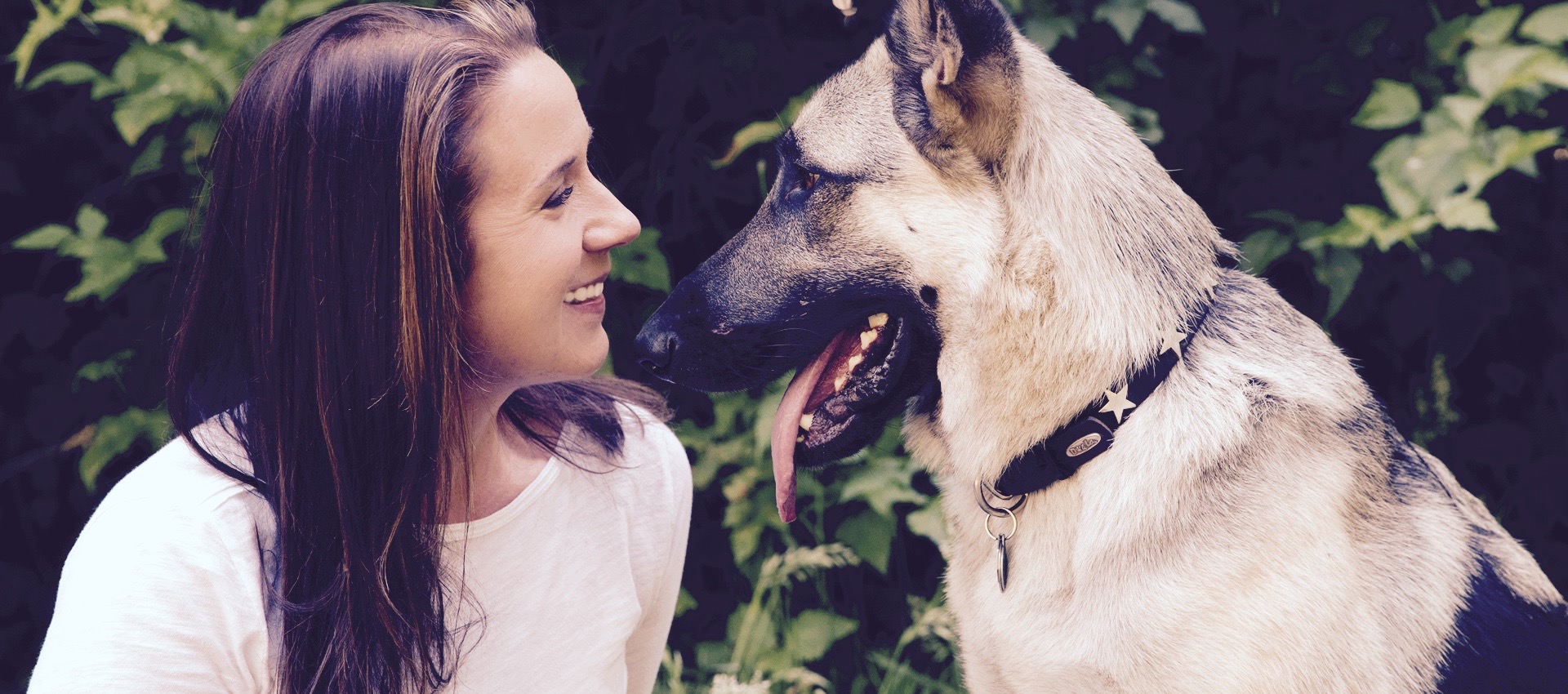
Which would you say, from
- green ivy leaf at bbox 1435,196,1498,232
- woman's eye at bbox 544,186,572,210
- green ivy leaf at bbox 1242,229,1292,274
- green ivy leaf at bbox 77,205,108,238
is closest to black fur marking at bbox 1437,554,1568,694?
green ivy leaf at bbox 1435,196,1498,232

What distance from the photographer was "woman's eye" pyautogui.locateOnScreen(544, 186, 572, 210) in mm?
1525

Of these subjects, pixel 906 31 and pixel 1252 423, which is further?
pixel 906 31

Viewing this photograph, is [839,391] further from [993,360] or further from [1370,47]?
[1370,47]

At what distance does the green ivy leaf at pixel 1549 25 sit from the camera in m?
2.27

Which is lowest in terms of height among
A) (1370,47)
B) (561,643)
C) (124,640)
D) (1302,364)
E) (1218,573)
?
(561,643)


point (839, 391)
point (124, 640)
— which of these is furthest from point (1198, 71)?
point (124, 640)

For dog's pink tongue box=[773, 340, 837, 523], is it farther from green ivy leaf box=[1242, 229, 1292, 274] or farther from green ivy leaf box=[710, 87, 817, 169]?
green ivy leaf box=[1242, 229, 1292, 274]

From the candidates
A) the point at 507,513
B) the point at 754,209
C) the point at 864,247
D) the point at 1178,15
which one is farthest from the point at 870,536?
the point at 1178,15

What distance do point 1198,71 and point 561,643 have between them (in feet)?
7.47

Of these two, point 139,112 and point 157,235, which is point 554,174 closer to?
point 139,112

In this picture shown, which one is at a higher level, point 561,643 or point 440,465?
point 440,465

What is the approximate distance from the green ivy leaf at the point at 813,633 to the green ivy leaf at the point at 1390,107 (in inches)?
70.5

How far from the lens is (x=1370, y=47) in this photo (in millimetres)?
2705

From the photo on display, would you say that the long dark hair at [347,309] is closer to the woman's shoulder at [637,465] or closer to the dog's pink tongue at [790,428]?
the woman's shoulder at [637,465]
